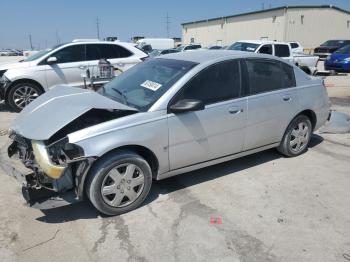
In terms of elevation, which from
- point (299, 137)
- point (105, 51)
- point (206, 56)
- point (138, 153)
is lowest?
point (299, 137)

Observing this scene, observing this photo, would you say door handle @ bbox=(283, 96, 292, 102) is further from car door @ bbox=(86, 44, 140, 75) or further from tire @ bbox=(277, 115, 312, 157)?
car door @ bbox=(86, 44, 140, 75)

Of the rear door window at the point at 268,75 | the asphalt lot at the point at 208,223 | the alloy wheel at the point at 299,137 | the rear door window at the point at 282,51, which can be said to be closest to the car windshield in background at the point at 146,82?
the rear door window at the point at 268,75

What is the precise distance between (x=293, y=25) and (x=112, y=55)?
37.1m

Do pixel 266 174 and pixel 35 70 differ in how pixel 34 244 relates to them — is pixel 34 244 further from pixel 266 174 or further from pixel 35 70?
pixel 35 70

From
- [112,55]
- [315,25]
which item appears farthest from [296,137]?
[315,25]

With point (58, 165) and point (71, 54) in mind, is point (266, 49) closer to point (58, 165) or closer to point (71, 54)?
point (71, 54)

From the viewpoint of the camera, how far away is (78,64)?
9148mm

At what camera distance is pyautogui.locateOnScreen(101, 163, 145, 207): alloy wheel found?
370 cm

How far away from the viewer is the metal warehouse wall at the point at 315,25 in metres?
42.1

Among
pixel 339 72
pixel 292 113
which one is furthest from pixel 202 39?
pixel 292 113

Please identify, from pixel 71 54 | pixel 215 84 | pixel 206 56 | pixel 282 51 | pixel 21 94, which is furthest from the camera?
pixel 282 51

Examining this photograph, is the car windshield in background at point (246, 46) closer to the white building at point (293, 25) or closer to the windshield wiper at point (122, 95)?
the windshield wiper at point (122, 95)

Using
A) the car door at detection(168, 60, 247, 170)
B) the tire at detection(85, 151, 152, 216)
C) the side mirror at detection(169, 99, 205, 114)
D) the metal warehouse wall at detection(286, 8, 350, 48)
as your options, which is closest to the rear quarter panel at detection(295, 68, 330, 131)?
the car door at detection(168, 60, 247, 170)

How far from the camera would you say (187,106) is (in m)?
3.92
